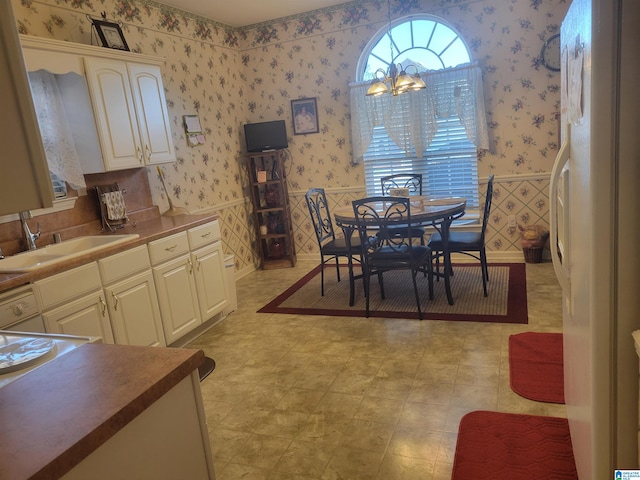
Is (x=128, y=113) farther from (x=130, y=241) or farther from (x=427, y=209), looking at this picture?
(x=427, y=209)

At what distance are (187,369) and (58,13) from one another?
315 centimetres

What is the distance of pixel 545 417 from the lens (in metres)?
2.20

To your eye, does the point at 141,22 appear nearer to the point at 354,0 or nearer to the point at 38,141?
the point at 354,0

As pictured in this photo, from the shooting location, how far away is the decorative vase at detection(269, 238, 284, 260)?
18.1ft

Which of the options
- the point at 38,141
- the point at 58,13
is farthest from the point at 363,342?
the point at 58,13

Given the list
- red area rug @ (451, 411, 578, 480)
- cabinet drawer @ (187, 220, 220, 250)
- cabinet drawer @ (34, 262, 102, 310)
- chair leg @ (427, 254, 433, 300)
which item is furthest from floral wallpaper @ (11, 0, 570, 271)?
red area rug @ (451, 411, 578, 480)

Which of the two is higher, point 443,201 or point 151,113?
point 151,113

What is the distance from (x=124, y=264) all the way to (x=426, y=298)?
2370mm

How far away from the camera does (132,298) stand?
295 centimetres

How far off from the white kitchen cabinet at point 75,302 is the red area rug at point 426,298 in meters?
1.57

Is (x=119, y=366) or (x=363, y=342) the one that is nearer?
(x=119, y=366)

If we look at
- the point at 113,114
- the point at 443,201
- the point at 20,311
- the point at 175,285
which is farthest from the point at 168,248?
the point at 443,201

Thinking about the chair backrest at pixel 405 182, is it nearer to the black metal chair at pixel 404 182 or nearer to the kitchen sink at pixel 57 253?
the black metal chair at pixel 404 182

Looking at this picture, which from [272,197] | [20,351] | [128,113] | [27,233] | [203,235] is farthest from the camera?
[272,197]
